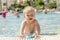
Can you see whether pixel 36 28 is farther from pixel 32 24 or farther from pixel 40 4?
pixel 40 4

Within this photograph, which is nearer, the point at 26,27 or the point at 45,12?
the point at 26,27

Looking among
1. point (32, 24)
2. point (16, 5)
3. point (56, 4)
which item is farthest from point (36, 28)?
point (56, 4)

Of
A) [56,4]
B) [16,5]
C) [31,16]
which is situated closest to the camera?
[31,16]

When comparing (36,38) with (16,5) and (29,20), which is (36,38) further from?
(16,5)

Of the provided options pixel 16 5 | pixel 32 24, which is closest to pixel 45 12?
pixel 16 5

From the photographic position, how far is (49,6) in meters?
22.8

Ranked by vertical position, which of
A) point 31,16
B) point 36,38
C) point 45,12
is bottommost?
point 45,12

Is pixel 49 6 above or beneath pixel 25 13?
beneath

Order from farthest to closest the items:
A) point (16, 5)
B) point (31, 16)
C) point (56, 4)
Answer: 1. point (56, 4)
2. point (16, 5)
3. point (31, 16)

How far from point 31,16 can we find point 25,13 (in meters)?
0.04

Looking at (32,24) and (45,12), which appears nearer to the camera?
(32,24)

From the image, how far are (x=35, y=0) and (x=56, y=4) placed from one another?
2.16 m

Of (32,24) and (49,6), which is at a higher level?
(32,24)

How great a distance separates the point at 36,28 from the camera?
1425mm
